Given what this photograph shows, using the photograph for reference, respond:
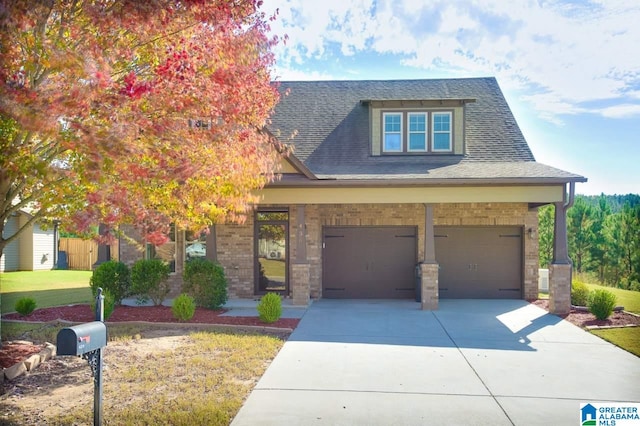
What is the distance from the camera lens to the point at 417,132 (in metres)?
15.4

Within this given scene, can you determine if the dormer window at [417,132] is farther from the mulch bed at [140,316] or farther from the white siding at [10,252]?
the white siding at [10,252]

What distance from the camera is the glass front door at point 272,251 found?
48.0 feet

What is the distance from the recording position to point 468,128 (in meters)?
16.1

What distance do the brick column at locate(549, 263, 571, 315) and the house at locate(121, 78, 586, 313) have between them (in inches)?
93.3

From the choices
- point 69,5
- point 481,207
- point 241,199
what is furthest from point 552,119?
point 69,5

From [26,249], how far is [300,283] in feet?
60.9

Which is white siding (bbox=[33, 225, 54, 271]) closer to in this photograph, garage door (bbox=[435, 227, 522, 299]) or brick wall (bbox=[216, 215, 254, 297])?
brick wall (bbox=[216, 215, 254, 297])

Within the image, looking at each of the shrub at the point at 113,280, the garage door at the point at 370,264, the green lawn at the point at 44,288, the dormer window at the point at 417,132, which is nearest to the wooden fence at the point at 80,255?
the green lawn at the point at 44,288

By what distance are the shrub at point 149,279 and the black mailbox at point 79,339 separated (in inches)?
326

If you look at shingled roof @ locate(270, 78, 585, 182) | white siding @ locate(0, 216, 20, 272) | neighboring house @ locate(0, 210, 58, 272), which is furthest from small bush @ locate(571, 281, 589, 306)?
white siding @ locate(0, 216, 20, 272)

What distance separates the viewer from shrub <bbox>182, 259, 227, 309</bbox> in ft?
40.7

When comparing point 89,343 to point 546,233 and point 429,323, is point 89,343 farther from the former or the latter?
point 546,233

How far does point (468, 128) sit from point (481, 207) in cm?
305

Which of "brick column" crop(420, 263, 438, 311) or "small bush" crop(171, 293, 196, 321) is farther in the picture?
"brick column" crop(420, 263, 438, 311)
